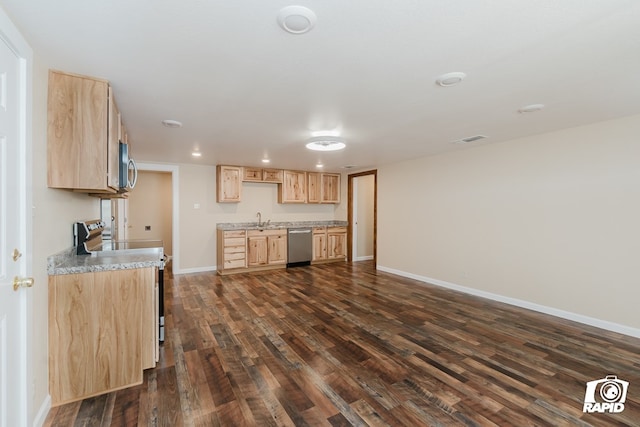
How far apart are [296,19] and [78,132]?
1719mm

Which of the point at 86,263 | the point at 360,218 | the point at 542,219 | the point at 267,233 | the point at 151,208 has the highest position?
the point at 151,208

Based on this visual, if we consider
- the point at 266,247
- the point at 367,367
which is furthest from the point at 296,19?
the point at 266,247

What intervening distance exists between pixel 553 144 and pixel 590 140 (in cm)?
34

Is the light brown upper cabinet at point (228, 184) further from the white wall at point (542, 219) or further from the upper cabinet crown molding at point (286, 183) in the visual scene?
the white wall at point (542, 219)

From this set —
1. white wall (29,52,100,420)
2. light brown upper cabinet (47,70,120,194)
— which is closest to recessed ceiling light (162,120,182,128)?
light brown upper cabinet (47,70,120,194)

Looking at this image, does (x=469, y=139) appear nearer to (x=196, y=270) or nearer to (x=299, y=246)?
(x=299, y=246)

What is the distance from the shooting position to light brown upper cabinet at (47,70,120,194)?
6.26 feet

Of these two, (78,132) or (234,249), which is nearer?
(78,132)

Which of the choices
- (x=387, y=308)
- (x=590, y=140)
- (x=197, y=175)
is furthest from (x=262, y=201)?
(x=590, y=140)

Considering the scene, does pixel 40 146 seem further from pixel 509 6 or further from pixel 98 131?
pixel 509 6

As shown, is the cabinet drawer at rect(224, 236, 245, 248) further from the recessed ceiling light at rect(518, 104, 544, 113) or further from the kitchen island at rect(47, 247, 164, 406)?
the recessed ceiling light at rect(518, 104, 544, 113)

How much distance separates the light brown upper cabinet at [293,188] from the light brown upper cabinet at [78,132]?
4.50 m

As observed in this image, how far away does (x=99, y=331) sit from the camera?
199 cm

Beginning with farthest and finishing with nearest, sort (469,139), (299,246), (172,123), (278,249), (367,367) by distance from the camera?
(299,246)
(278,249)
(469,139)
(172,123)
(367,367)
